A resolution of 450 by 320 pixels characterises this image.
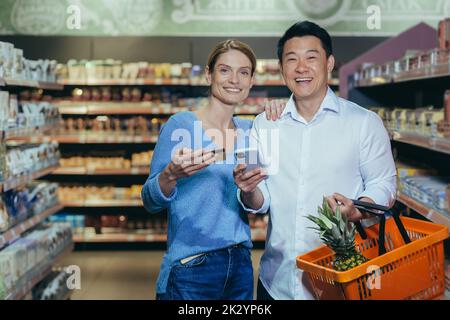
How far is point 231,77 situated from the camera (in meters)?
2.21

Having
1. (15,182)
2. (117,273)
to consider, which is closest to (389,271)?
(15,182)

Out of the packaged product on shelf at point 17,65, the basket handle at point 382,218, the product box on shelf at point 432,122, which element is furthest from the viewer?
the packaged product on shelf at point 17,65

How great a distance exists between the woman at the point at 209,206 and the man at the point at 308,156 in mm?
140

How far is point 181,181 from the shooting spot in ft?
7.34

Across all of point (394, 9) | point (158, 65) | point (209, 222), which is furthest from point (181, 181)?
point (394, 9)

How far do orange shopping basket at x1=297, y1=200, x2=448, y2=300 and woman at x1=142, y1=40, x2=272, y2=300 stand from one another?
0.46 metres

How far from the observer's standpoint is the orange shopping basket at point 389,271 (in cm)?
160

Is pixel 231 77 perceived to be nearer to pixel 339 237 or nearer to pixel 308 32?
pixel 308 32

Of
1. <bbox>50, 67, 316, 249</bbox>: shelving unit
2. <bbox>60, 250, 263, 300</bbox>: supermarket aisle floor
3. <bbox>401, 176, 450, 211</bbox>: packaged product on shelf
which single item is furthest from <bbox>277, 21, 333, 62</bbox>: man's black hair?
<bbox>50, 67, 316, 249</bbox>: shelving unit

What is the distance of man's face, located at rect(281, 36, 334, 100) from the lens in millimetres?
1993

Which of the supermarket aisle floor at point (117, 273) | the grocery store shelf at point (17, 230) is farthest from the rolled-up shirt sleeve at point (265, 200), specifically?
the supermarket aisle floor at point (117, 273)

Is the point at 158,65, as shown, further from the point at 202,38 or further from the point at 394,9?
the point at 394,9

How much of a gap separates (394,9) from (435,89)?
3.07m

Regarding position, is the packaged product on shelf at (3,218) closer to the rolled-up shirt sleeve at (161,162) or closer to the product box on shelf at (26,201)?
the product box on shelf at (26,201)
